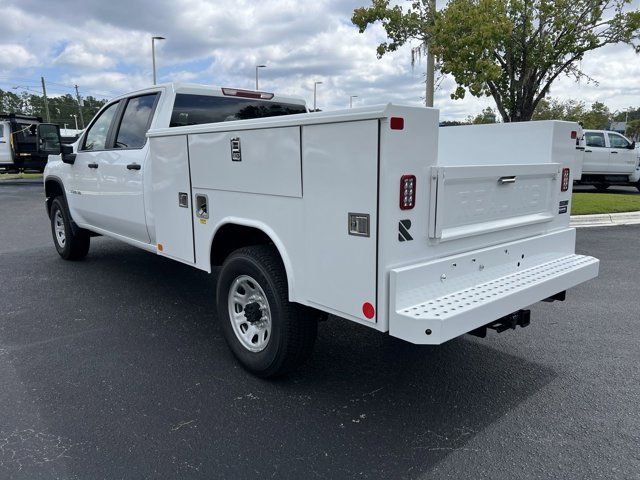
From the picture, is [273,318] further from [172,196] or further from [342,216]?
[172,196]

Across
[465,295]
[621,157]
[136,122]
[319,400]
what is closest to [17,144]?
[136,122]

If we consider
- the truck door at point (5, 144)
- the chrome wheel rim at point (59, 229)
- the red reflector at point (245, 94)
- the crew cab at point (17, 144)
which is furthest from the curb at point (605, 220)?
the truck door at point (5, 144)

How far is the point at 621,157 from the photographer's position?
1684 centimetres

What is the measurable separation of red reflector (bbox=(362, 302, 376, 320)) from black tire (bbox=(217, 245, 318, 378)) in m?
0.67

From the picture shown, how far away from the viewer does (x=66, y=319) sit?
5020mm

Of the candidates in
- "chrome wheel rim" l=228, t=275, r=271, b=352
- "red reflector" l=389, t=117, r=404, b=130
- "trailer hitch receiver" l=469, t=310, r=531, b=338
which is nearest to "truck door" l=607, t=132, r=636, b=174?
"trailer hitch receiver" l=469, t=310, r=531, b=338

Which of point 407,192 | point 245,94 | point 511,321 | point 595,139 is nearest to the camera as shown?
point 407,192

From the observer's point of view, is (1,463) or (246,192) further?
(246,192)

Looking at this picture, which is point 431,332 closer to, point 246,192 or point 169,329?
point 246,192

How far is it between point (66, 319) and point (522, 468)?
4174 millimetres

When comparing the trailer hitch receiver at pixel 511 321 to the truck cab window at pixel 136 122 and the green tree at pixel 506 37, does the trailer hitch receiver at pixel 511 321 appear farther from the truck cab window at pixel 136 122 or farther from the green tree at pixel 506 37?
the green tree at pixel 506 37

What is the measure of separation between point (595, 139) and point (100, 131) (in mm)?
16079

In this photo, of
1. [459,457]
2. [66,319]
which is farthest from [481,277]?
[66,319]

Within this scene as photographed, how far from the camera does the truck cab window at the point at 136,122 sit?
5.12m
